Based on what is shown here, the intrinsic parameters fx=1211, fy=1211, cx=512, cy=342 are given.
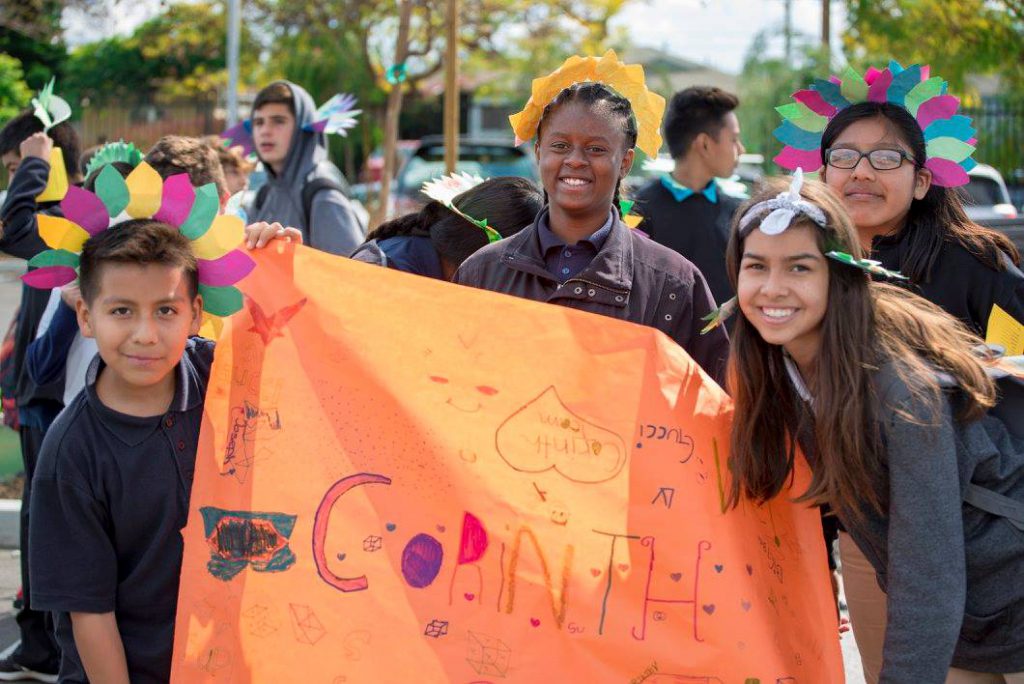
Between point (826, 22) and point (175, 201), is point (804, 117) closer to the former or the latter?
point (175, 201)

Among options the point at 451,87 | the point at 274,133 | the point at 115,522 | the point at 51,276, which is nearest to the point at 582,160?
the point at 51,276

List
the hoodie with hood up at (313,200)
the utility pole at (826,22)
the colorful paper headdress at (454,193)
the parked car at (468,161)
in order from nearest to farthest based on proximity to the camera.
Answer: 1. the colorful paper headdress at (454,193)
2. the hoodie with hood up at (313,200)
3. the parked car at (468,161)
4. the utility pole at (826,22)

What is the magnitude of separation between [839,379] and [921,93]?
4.32ft

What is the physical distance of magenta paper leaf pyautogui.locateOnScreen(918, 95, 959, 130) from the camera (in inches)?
133

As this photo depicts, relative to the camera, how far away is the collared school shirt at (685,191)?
18.7 ft

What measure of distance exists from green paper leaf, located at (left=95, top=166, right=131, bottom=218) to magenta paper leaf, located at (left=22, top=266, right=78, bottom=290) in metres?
0.18

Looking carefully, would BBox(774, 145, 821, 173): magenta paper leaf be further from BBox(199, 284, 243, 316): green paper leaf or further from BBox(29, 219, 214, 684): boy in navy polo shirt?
BBox(29, 219, 214, 684): boy in navy polo shirt

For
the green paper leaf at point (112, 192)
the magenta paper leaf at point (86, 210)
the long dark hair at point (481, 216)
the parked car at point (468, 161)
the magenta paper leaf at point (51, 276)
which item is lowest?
the magenta paper leaf at point (51, 276)

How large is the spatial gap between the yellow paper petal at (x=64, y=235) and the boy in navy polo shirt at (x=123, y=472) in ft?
0.12

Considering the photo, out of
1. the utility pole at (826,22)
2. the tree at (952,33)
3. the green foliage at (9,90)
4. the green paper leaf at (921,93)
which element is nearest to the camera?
the green paper leaf at (921,93)

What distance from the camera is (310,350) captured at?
2855mm

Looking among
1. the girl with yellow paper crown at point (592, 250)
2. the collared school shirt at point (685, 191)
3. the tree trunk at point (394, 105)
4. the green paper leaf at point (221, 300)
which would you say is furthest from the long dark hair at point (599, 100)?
the tree trunk at point (394, 105)

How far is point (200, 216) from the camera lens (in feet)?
9.18

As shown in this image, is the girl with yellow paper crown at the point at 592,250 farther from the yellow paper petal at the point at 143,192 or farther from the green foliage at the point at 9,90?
the green foliage at the point at 9,90
